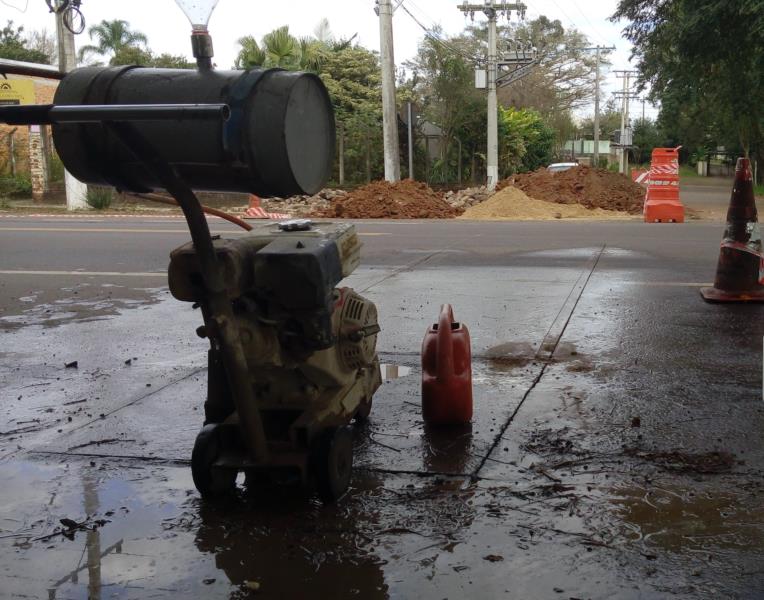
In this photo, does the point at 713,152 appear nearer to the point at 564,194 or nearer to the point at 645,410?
the point at 564,194

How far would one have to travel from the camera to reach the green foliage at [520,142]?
38.5 metres

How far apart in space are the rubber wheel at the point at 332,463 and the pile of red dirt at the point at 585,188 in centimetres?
2154

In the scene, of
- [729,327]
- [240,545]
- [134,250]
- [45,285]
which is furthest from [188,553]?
[134,250]

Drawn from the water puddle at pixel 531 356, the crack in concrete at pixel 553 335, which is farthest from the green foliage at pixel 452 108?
the water puddle at pixel 531 356

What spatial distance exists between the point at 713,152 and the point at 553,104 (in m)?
23.3

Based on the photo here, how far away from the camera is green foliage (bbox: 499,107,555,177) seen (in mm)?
38500

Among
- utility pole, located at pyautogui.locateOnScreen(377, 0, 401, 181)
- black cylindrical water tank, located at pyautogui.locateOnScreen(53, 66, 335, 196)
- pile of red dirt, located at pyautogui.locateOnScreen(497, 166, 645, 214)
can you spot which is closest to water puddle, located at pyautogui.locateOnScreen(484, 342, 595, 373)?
black cylindrical water tank, located at pyautogui.locateOnScreen(53, 66, 335, 196)

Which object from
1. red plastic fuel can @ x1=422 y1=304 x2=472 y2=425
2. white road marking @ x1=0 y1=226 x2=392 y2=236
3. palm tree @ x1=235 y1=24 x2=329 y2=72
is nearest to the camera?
red plastic fuel can @ x1=422 y1=304 x2=472 y2=425

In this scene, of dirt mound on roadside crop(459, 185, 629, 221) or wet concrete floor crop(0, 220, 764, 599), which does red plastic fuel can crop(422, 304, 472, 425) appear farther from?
dirt mound on roadside crop(459, 185, 629, 221)

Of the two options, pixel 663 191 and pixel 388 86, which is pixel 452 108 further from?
pixel 663 191

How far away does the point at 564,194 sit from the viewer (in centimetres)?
2525

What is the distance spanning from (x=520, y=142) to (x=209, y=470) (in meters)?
36.5

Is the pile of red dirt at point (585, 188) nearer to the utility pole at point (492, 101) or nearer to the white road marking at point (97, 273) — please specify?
the utility pole at point (492, 101)

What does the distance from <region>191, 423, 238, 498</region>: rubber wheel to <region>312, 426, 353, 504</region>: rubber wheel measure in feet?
1.16
